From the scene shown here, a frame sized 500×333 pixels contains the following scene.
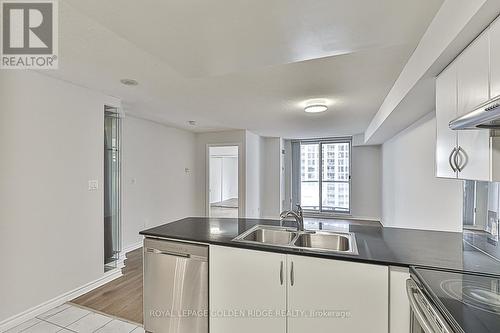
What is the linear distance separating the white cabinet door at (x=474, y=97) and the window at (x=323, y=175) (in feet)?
19.7

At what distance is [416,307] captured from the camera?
117cm

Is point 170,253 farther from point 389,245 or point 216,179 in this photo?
point 216,179

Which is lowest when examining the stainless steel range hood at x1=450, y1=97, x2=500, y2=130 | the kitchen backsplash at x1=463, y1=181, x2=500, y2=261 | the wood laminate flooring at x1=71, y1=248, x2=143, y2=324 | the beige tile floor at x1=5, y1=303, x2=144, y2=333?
the wood laminate flooring at x1=71, y1=248, x2=143, y2=324

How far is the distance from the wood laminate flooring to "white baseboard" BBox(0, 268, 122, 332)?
55 millimetres

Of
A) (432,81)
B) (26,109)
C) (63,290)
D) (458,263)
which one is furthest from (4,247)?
(432,81)

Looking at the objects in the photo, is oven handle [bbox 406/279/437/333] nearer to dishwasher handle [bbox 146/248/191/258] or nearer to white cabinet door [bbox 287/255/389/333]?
white cabinet door [bbox 287/255/389/333]

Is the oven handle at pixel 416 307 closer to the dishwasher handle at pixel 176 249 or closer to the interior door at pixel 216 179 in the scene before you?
the dishwasher handle at pixel 176 249

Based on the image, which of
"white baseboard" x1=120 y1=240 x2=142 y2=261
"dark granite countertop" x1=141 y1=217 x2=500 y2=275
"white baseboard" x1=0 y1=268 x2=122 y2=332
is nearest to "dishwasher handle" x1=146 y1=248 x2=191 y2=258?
"dark granite countertop" x1=141 y1=217 x2=500 y2=275

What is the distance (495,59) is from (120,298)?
3563 millimetres

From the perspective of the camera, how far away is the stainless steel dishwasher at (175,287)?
1.88 meters

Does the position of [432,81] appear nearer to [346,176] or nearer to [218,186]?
[346,176]

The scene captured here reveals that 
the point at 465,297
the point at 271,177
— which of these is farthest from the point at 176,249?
the point at 271,177

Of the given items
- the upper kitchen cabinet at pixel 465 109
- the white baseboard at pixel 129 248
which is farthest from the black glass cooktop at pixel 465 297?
the white baseboard at pixel 129 248

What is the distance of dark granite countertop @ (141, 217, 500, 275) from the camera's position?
142cm
